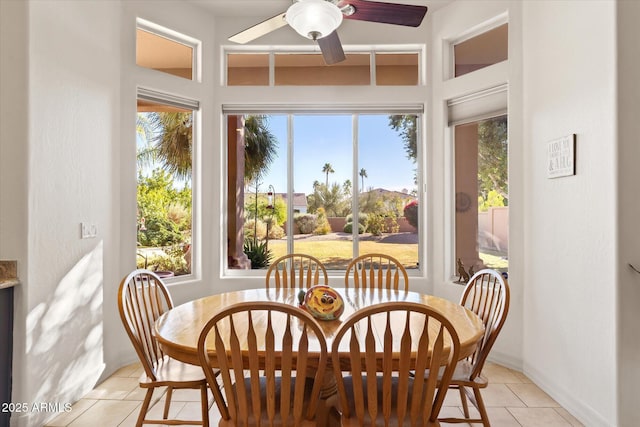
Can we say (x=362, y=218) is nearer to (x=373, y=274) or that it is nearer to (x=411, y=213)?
(x=411, y=213)

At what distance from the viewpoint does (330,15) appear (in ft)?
6.41

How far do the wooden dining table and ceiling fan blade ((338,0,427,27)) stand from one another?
1.59 metres

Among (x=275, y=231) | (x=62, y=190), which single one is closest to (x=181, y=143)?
(x=275, y=231)

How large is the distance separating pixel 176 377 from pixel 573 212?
2525mm

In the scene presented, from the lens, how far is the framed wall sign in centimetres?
249

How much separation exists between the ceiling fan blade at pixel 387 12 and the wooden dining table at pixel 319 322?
5.21 ft

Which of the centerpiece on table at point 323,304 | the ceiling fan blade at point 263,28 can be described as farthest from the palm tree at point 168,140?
the centerpiece on table at point 323,304

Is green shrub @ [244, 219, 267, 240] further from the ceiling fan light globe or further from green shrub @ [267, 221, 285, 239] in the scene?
the ceiling fan light globe

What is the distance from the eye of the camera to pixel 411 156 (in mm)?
3980

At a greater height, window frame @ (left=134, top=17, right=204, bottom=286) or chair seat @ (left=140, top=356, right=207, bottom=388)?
window frame @ (left=134, top=17, right=204, bottom=286)

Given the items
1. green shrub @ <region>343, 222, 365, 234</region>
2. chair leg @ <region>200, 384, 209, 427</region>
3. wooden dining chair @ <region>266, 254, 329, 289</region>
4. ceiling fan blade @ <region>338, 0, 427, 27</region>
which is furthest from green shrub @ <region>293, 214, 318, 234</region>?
chair leg @ <region>200, 384, 209, 427</region>

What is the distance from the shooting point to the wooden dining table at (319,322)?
5.35ft

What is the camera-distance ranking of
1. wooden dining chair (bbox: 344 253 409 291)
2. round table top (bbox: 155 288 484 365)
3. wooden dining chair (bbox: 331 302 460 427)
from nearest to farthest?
wooden dining chair (bbox: 331 302 460 427)
round table top (bbox: 155 288 484 365)
wooden dining chair (bbox: 344 253 409 291)

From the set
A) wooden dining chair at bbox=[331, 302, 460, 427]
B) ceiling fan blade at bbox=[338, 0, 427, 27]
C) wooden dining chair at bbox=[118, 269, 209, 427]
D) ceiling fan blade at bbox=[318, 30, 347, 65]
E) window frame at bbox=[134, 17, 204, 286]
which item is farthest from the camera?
window frame at bbox=[134, 17, 204, 286]
